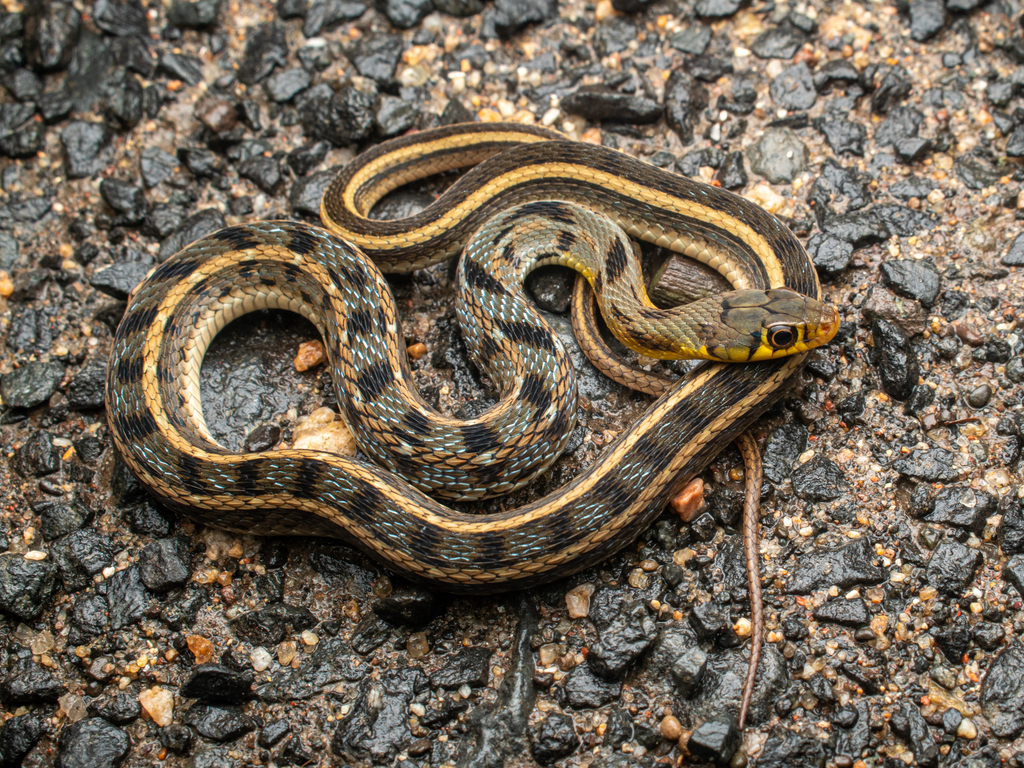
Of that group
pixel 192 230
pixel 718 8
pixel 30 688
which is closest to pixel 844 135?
pixel 718 8

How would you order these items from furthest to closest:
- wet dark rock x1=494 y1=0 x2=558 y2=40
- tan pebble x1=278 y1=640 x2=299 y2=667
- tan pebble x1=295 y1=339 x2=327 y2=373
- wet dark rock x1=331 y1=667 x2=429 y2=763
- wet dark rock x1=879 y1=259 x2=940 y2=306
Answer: wet dark rock x1=494 y1=0 x2=558 y2=40 → tan pebble x1=295 y1=339 x2=327 y2=373 → wet dark rock x1=879 y1=259 x2=940 y2=306 → tan pebble x1=278 y1=640 x2=299 y2=667 → wet dark rock x1=331 y1=667 x2=429 y2=763

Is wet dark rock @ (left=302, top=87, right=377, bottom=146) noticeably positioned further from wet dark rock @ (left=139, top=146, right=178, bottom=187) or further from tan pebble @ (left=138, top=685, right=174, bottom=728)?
tan pebble @ (left=138, top=685, right=174, bottom=728)

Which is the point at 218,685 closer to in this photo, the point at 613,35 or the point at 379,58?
the point at 379,58

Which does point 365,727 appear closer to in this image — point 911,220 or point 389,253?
point 389,253

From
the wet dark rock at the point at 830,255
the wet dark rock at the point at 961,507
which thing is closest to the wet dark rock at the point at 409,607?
the wet dark rock at the point at 961,507

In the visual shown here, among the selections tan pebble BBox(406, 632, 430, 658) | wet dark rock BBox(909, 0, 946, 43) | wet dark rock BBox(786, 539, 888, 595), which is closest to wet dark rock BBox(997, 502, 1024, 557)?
wet dark rock BBox(786, 539, 888, 595)

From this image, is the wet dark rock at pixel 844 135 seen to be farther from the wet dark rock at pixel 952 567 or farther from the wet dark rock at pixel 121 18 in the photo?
the wet dark rock at pixel 121 18
